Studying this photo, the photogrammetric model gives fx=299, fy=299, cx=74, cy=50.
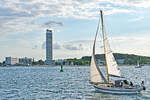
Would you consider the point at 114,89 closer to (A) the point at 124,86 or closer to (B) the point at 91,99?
(A) the point at 124,86

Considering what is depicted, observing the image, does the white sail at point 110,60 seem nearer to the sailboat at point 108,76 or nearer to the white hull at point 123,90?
the sailboat at point 108,76

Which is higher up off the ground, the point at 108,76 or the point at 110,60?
the point at 110,60

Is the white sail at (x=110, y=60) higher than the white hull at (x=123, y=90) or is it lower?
higher

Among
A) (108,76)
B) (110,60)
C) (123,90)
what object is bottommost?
(123,90)

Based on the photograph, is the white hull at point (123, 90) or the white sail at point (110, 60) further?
the white sail at point (110, 60)

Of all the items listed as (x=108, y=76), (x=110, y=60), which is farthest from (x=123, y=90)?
(x=110, y=60)

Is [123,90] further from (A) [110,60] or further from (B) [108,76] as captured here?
(A) [110,60]

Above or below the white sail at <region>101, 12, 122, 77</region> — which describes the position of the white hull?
below

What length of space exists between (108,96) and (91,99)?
14.4ft

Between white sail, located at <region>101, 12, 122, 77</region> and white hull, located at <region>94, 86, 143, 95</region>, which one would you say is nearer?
white hull, located at <region>94, 86, 143, 95</region>

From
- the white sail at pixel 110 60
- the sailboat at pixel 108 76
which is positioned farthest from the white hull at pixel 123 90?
the white sail at pixel 110 60

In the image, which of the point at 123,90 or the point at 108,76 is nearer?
the point at 123,90

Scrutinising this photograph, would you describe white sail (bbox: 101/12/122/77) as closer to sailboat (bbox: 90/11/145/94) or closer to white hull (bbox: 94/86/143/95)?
sailboat (bbox: 90/11/145/94)

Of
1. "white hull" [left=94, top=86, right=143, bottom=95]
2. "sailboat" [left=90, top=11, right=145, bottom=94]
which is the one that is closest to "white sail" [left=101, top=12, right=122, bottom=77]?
"sailboat" [left=90, top=11, right=145, bottom=94]
